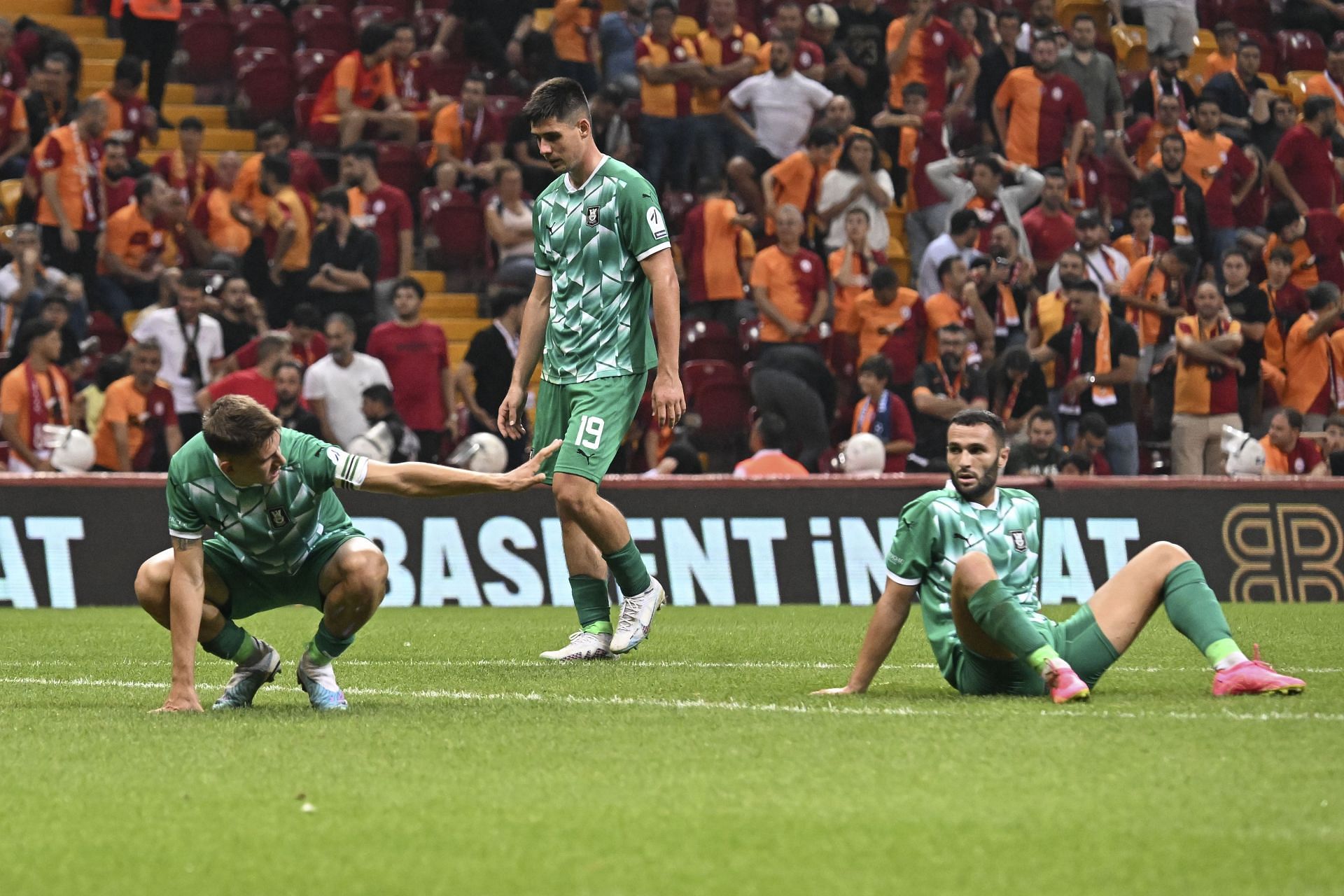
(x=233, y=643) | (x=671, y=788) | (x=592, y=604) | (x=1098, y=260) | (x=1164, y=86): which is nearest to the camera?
(x=671, y=788)

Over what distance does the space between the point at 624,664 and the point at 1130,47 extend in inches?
637

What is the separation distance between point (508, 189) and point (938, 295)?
3.92m

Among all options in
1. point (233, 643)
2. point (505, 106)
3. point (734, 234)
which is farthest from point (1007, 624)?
point (505, 106)

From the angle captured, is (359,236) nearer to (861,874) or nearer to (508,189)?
(508,189)

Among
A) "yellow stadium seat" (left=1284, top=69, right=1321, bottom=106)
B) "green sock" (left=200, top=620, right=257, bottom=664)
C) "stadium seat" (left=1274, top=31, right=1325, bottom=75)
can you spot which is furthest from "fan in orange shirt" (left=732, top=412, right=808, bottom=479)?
"stadium seat" (left=1274, top=31, right=1325, bottom=75)

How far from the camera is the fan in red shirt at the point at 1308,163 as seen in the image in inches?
801

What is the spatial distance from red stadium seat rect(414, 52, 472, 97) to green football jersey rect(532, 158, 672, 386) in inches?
446

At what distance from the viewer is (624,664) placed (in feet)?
29.1

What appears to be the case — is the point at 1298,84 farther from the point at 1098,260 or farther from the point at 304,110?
the point at 304,110

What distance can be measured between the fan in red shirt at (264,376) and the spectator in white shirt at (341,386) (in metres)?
0.36

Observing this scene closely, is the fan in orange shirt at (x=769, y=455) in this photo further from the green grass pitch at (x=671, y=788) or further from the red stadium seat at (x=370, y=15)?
the red stadium seat at (x=370, y=15)

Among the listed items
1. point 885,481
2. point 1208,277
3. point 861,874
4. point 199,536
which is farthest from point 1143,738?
point 1208,277

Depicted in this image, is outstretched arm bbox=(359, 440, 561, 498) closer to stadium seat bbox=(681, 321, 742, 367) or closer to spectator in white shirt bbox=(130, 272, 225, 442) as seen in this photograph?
spectator in white shirt bbox=(130, 272, 225, 442)

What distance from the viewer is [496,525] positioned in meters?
14.1
